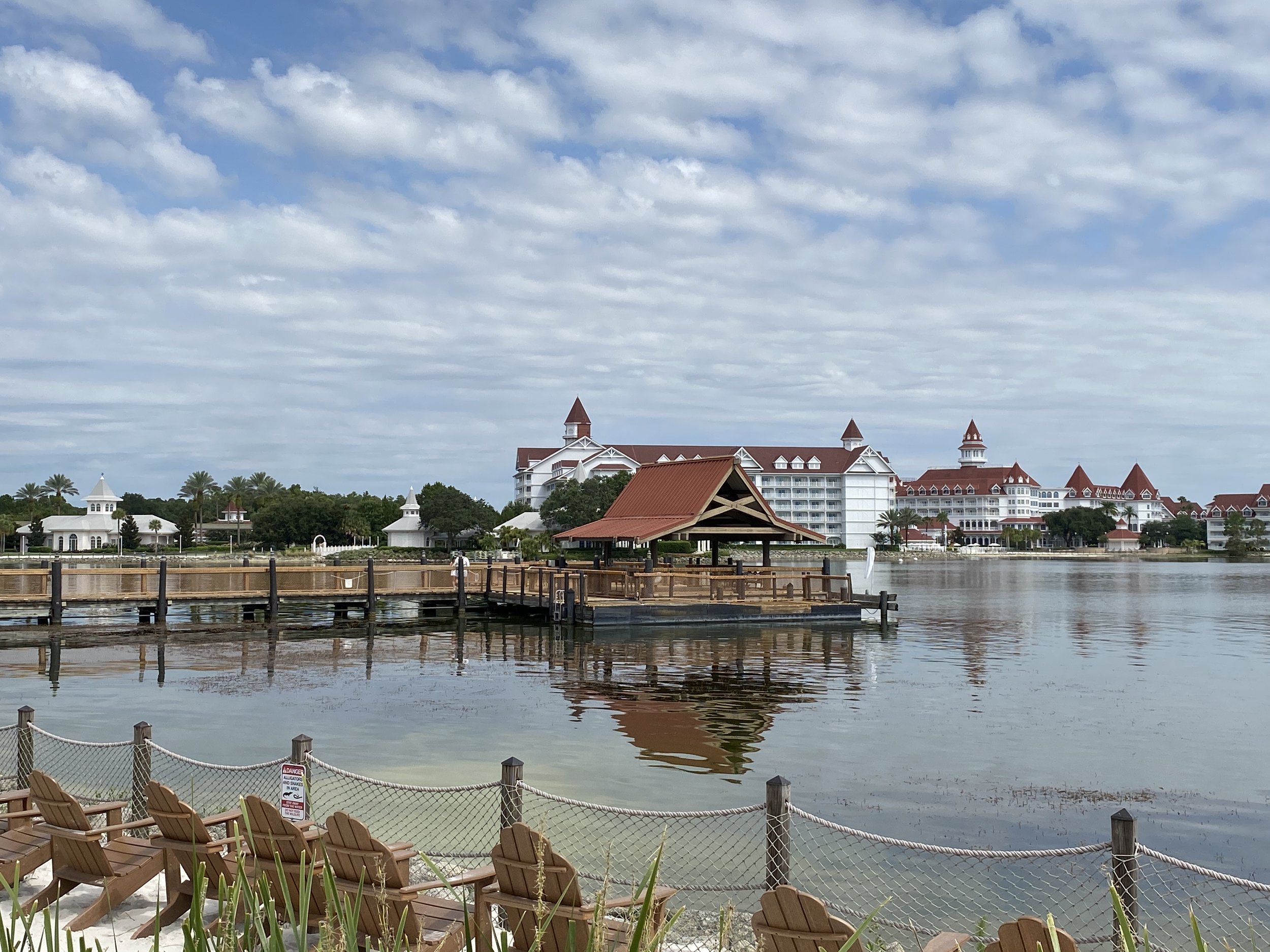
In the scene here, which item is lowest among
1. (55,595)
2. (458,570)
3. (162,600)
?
(162,600)

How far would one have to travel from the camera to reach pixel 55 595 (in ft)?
104

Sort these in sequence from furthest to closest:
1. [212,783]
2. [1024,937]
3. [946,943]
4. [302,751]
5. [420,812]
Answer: [212,783], [420,812], [302,751], [946,943], [1024,937]

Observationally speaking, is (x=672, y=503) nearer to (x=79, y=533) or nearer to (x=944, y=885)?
(x=944, y=885)

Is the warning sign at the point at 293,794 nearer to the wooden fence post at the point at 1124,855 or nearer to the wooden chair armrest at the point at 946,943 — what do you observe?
the wooden chair armrest at the point at 946,943

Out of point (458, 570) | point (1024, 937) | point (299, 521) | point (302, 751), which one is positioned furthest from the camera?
point (299, 521)

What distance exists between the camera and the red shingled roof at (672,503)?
37.2 metres

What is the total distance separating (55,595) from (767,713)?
69.4 ft

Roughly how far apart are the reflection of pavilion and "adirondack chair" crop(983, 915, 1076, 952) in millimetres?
9942

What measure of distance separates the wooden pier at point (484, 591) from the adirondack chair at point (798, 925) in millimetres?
27624

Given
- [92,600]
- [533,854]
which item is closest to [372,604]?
[92,600]

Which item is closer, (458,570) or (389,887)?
(389,887)

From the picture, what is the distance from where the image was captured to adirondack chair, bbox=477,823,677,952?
620cm

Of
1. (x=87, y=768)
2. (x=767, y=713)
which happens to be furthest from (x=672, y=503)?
(x=87, y=768)

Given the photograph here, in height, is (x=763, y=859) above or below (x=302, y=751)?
below
